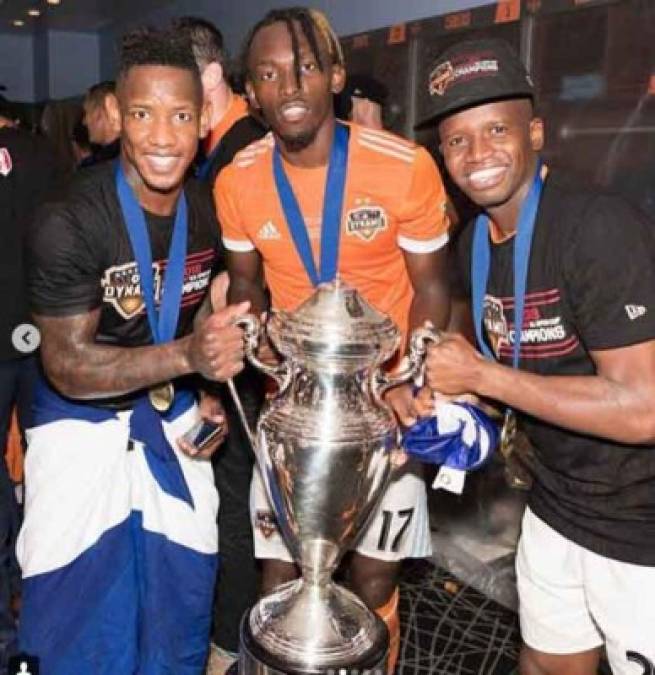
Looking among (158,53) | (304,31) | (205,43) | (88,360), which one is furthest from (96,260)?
(205,43)

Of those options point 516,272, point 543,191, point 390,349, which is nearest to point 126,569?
point 390,349

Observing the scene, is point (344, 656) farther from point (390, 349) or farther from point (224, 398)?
point (224, 398)

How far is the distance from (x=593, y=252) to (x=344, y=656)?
26.7 inches

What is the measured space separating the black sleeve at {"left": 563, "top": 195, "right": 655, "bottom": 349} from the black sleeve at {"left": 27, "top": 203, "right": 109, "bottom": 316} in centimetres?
82

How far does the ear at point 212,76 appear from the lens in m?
2.30

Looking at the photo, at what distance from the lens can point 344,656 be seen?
129 centimetres

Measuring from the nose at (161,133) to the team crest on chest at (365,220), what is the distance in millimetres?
382

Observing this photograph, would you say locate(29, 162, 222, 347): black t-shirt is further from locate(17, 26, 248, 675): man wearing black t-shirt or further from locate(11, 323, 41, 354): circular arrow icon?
locate(11, 323, 41, 354): circular arrow icon

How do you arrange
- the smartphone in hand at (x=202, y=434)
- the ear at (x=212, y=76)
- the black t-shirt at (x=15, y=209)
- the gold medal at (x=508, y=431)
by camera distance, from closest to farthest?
the gold medal at (x=508, y=431) → the smartphone in hand at (x=202, y=434) → the ear at (x=212, y=76) → the black t-shirt at (x=15, y=209)

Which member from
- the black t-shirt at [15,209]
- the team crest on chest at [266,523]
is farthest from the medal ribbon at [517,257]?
the black t-shirt at [15,209]

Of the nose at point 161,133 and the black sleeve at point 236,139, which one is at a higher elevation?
the nose at point 161,133

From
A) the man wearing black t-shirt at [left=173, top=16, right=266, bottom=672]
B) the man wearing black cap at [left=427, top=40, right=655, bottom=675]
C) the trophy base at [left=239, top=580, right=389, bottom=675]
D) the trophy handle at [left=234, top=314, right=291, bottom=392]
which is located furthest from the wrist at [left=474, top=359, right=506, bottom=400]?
the man wearing black t-shirt at [left=173, top=16, right=266, bottom=672]

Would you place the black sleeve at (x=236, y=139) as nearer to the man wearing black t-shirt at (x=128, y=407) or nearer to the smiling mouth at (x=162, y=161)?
the man wearing black t-shirt at (x=128, y=407)

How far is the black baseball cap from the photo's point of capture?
4.60 feet
